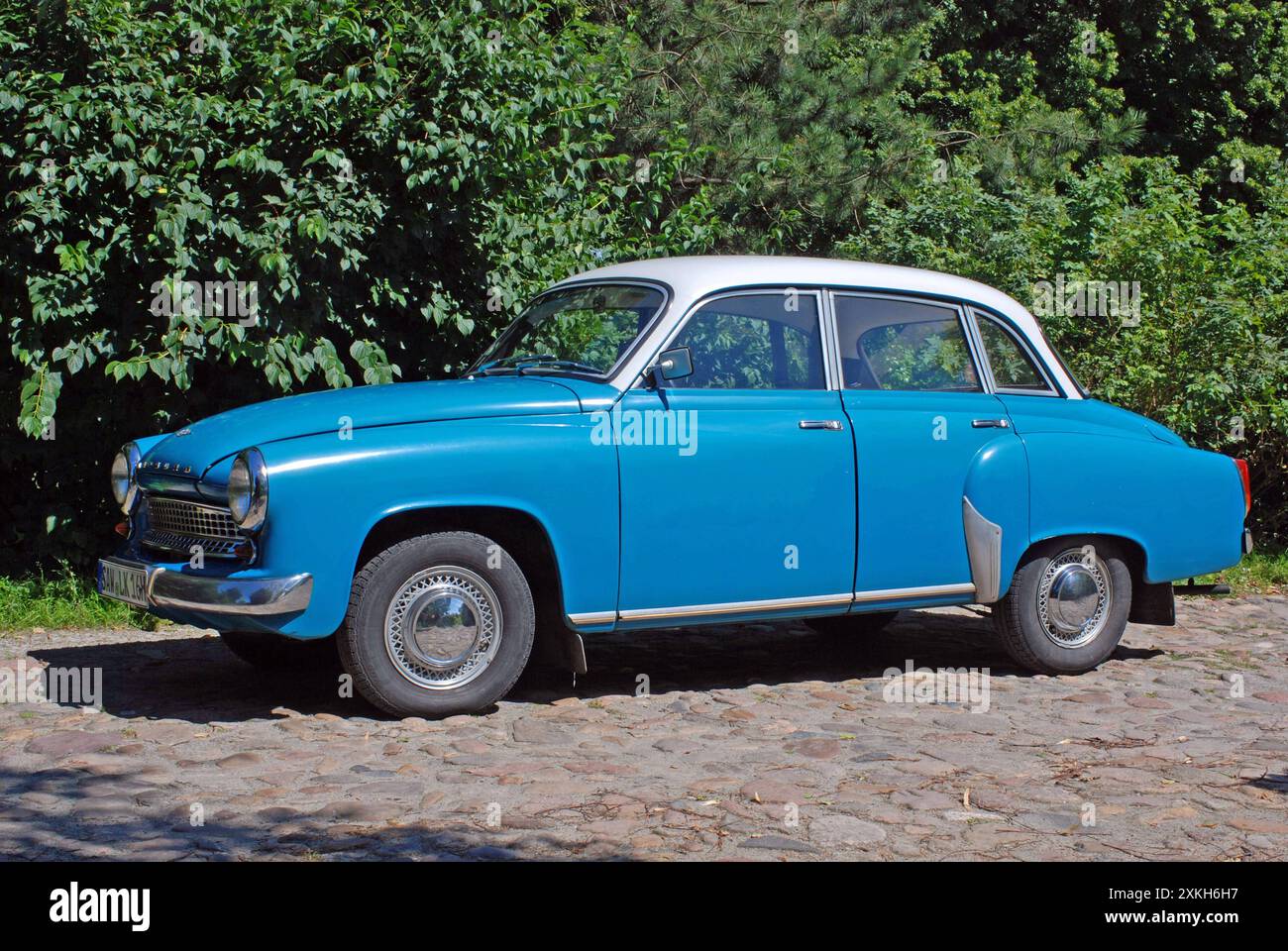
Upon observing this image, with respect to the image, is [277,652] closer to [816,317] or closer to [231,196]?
[231,196]

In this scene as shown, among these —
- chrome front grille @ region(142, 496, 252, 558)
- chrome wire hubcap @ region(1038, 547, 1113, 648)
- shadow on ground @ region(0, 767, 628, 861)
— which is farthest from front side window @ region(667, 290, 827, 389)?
shadow on ground @ region(0, 767, 628, 861)

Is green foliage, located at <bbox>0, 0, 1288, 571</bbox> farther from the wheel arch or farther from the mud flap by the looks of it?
the mud flap

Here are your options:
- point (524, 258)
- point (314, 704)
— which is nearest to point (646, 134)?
point (524, 258)

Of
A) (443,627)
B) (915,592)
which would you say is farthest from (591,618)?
(915,592)

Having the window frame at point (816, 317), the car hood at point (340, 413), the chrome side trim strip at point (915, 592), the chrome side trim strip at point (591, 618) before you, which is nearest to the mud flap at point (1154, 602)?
the chrome side trim strip at point (915, 592)

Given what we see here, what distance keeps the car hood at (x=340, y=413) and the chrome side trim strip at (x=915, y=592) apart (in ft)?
5.23

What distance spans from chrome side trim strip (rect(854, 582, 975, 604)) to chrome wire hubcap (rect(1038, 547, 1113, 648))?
51 cm

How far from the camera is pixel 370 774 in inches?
217

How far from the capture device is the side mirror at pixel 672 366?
6.71 metres

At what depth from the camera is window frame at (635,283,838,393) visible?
6859 mm

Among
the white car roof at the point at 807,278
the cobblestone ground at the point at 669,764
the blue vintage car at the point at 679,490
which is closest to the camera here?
the cobblestone ground at the point at 669,764

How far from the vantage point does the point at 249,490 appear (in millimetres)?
5996

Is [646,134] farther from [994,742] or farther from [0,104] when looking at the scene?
[994,742]

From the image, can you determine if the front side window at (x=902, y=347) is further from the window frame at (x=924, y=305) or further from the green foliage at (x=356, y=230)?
the green foliage at (x=356, y=230)
